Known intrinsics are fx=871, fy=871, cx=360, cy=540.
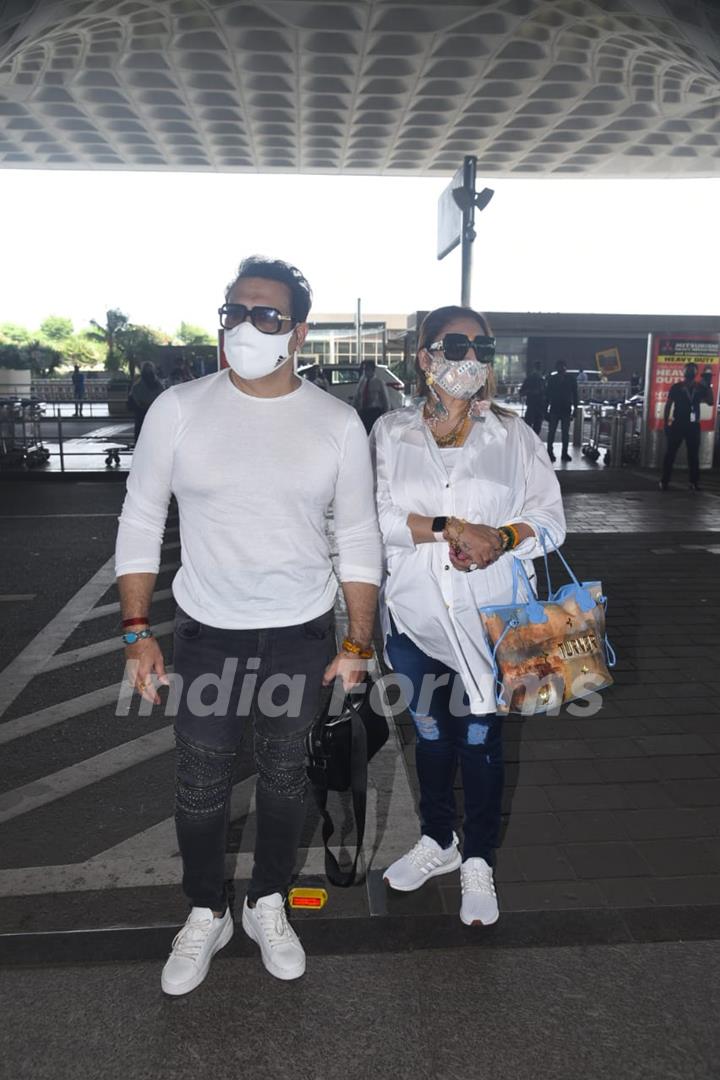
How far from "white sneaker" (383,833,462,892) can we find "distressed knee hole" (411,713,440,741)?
0.48 m

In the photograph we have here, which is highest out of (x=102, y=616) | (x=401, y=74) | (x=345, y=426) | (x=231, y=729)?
(x=401, y=74)

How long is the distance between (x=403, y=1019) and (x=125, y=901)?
114cm

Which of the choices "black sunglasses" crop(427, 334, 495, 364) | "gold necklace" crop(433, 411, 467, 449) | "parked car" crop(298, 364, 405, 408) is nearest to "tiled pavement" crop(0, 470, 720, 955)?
"gold necklace" crop(433, 411, 467, 449)

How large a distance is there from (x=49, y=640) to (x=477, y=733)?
14.4ft

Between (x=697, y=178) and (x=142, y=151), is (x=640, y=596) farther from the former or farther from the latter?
(x=697, y=178)

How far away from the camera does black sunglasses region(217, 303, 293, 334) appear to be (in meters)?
2.48

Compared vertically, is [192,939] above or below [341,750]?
below

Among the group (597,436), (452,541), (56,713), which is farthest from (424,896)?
(597,436)

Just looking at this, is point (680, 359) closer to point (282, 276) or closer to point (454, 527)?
point (454, 527)

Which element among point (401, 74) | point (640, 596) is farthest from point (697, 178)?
point (640, 596)

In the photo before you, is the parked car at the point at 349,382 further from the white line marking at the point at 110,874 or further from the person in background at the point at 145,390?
the white line marking at the point at 110,874

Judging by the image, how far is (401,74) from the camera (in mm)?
23875

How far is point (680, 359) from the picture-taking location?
1580 centimetres

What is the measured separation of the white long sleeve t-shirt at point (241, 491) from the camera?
8.02ft
